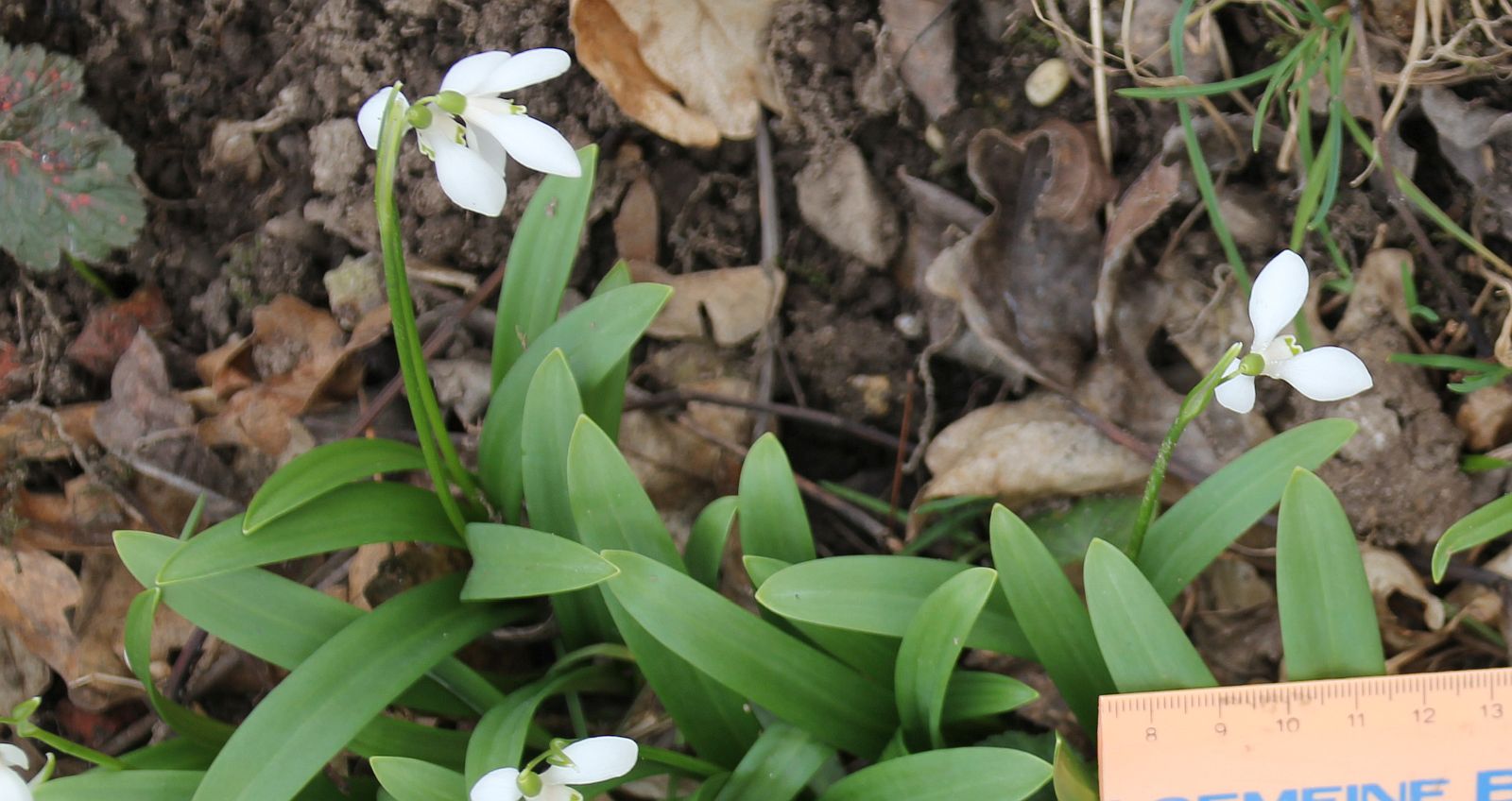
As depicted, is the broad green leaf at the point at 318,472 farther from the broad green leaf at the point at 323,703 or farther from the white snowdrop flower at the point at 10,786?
the white snowdrop flower at the point at 10,786

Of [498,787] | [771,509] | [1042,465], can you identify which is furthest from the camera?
[1042,465]

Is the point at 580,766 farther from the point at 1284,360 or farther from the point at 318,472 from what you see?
the point at 1284,360

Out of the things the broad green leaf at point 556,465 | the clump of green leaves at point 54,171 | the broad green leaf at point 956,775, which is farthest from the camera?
the clump of green leaves at point 54,171

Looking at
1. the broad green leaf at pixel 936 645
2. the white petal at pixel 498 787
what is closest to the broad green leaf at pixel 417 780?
the white petal at pixel 498 787

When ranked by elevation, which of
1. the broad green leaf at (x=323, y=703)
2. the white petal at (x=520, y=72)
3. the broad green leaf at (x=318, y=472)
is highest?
the white petal at (x=520, y=72)

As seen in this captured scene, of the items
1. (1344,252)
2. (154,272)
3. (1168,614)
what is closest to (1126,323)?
(1344,252)

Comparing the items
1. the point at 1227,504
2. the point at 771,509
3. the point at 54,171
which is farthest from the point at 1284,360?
the point at 54,171

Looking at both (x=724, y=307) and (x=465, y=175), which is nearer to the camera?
(x=465, y=175)
